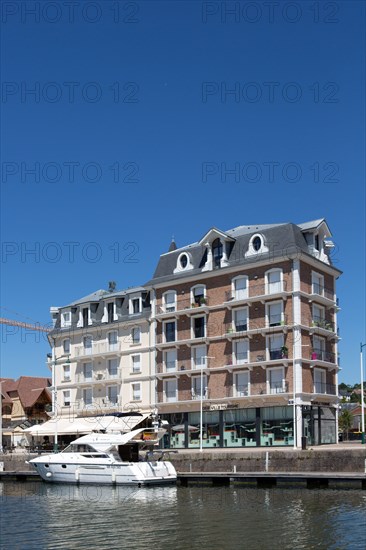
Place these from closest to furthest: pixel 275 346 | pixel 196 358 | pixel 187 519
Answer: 1. pixel 187 519
2. pixel 275 346
3. pixel 196 358

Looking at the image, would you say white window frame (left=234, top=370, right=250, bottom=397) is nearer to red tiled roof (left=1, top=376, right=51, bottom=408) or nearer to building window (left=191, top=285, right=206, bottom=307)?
building window (left=191, top=285, right=206, bottom=307)

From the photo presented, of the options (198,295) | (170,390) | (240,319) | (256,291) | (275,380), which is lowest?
(170,390)

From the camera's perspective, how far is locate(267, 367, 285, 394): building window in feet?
206

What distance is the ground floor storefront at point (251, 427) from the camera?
62.5m

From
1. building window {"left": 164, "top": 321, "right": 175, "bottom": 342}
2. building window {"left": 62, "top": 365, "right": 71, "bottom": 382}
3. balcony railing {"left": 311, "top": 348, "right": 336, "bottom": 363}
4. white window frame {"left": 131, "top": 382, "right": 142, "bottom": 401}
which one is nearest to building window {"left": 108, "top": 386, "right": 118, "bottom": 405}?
white window frame {"left": 131, "top": 382, "right": 142, "bottom": 401}

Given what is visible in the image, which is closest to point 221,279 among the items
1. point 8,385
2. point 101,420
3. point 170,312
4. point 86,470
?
point 170,312

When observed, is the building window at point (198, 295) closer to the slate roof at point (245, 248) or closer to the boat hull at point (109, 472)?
the slate roof at point (245, 248)

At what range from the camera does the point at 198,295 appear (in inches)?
2739

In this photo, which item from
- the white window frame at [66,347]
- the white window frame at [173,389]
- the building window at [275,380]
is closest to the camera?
the building window at [275,380]

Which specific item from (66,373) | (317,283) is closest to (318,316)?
(317,283)

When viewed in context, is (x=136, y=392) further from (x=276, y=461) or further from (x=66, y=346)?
(x=276, y=461)

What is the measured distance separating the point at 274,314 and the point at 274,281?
9.14 feet

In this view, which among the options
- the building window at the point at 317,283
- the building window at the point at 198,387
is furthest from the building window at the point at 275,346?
the building window at the point at 198,387

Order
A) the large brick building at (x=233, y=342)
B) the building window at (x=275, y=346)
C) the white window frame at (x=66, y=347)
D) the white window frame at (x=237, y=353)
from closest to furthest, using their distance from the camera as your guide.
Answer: the large brick building at (x=233, y=342) < the building window at (x=275, y=346) < the white window frame at (x=237, y=353) < the white window frame at (x=66, y=347)
